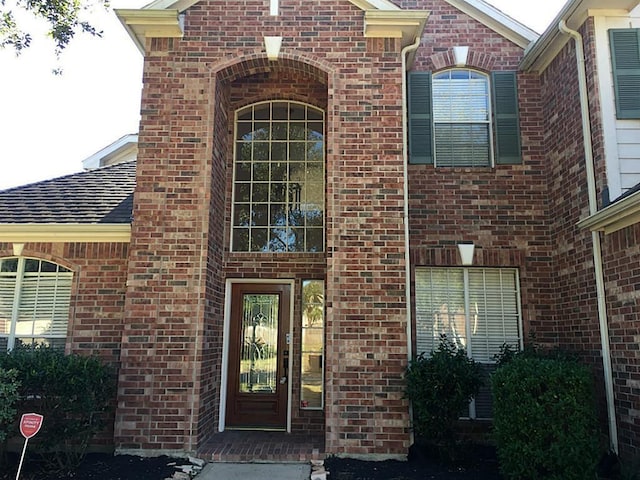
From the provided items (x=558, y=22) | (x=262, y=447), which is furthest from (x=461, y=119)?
(x=262, y=447)

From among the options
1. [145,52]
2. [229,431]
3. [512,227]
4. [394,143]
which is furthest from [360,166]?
[229,431]

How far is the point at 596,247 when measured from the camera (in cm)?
621

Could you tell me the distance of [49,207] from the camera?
303 inches

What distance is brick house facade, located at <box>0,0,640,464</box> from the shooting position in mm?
6352

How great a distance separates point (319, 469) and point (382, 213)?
3284mm

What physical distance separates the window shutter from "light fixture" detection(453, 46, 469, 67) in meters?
0.51

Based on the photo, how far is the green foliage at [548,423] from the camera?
5098 mm

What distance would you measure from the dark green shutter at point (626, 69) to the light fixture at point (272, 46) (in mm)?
4420

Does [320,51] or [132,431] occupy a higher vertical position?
[320,51]

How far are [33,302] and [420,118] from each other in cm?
632

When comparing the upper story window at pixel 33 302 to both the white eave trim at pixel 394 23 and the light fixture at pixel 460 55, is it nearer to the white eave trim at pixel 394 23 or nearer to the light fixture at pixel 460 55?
the white eave trim at pixel 394 23

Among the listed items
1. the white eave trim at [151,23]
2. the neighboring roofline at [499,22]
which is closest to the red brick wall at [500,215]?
the neighboring roofline at [499,22]

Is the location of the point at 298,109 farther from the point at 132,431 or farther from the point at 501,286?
the point at 132,431

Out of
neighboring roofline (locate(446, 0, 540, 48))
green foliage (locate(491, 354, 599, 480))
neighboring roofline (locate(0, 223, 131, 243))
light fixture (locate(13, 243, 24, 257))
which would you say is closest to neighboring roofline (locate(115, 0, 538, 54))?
neighboring roofline (locate(446, 0, 540, 48))
